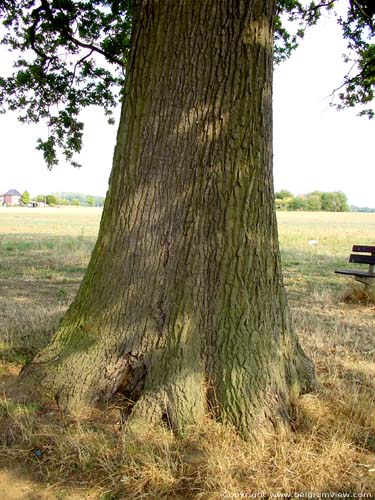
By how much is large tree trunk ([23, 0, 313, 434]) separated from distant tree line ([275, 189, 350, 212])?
102 m

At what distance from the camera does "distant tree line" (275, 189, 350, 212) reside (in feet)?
345

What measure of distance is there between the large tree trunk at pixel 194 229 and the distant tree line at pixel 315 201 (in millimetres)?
101510

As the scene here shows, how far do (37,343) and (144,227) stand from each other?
7.01ft

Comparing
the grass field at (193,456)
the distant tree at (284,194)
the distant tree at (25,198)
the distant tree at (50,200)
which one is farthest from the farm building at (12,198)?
the grass field at (193,456)

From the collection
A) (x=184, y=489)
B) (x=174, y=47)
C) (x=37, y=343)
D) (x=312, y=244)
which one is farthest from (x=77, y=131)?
(x=312, y=244)

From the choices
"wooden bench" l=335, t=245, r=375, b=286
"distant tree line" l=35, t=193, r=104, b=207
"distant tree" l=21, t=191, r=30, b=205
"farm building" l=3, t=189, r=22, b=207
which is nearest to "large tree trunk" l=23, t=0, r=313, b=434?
"wooden bench" l=335, t=245, r=375, b=286

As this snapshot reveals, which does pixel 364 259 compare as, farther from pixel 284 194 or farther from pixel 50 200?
pixel 50 200

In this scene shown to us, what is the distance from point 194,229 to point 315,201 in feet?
364

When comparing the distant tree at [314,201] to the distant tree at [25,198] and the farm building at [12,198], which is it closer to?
the distant tree at [25,198]

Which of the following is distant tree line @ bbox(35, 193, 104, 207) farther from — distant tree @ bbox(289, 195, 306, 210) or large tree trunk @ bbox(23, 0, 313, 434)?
large tree trunk @ bbox(23, 0, 313, 434)

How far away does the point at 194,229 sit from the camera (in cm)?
311

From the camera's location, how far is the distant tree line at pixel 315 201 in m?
105

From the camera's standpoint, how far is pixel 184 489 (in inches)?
92.9

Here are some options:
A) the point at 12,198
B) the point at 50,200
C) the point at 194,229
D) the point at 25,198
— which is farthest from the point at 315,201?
the point at 194,229
